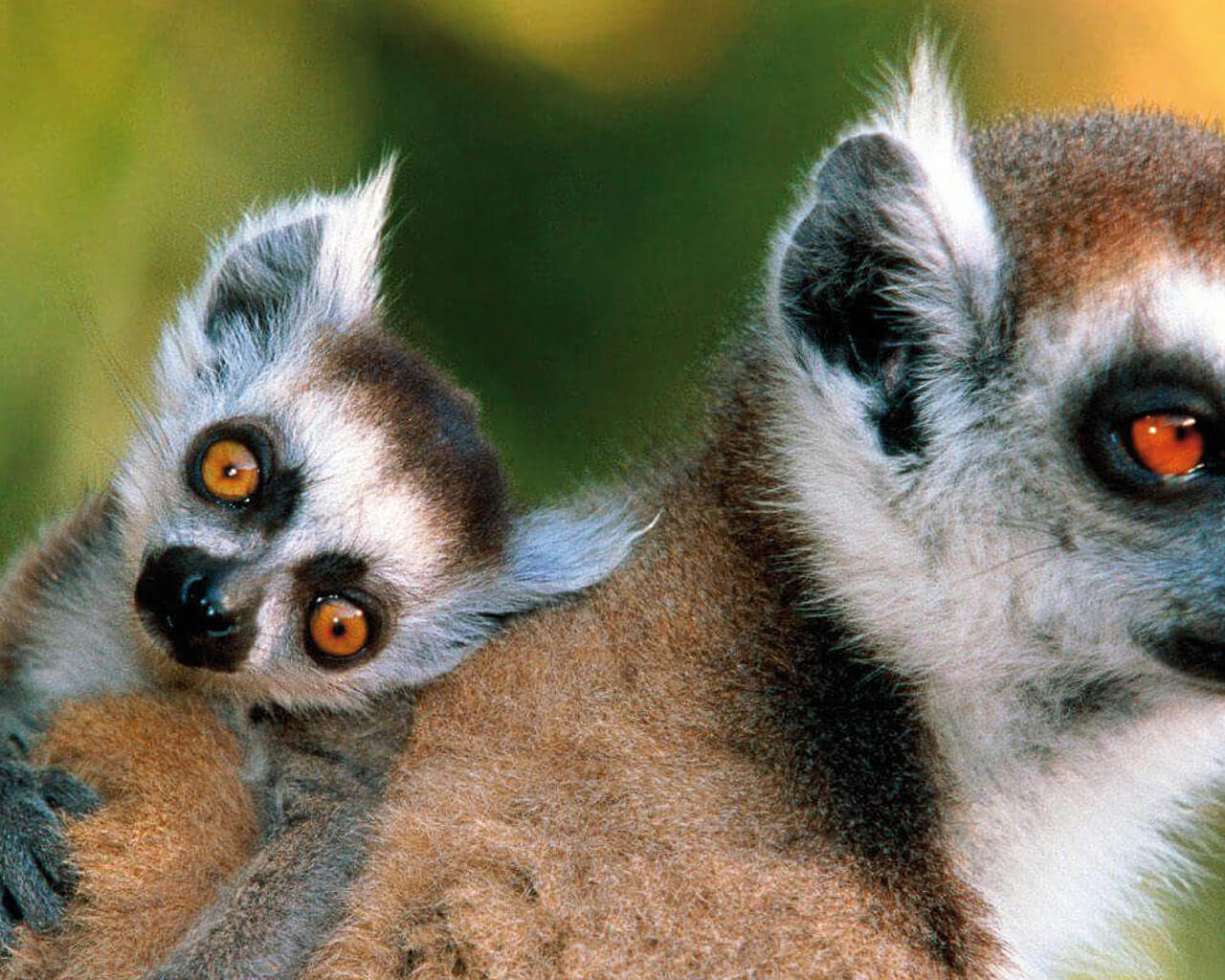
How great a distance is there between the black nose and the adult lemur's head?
888 mm

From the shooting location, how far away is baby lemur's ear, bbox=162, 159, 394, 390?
280cm

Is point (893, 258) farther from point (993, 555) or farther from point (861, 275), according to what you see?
point (993, 555)

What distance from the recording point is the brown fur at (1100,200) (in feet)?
6.37

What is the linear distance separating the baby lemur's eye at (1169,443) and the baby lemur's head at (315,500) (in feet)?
2.53

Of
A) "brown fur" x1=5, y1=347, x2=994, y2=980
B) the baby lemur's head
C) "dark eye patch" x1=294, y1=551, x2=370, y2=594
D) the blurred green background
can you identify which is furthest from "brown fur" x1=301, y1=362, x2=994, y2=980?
the blurred green background

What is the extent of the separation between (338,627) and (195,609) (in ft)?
0.85

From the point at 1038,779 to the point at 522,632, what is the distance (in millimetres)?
751

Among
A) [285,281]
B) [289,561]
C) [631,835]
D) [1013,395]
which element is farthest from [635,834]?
[285,281]

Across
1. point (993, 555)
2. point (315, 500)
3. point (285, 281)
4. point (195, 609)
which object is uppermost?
point (285, 281)

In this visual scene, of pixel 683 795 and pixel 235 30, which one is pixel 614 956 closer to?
pixel 683 795

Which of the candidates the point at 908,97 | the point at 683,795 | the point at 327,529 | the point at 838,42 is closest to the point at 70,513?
the point at 327,529

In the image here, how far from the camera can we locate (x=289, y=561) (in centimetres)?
246

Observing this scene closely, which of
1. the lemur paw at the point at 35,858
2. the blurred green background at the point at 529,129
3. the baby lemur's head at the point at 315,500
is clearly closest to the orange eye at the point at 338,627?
the baby lemur's head at the point at 315,500

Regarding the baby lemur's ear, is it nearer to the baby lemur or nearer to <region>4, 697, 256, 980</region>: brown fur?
the baby lemur
